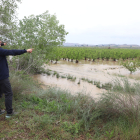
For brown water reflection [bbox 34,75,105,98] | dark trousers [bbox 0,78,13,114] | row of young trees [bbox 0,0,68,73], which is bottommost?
brown water reflection [bbox 34,75,105,98]

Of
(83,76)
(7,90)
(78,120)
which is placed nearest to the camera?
(7,90)

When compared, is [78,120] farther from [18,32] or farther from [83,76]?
[83,76]

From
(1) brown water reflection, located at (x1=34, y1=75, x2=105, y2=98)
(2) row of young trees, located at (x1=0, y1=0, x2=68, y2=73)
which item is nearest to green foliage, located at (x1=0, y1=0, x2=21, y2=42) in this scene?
(2) row of young trees, located at (x1=0, y1=0, x2=68, y2=73)

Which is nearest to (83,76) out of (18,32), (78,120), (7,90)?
(18,32)

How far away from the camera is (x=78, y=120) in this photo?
3451 mm

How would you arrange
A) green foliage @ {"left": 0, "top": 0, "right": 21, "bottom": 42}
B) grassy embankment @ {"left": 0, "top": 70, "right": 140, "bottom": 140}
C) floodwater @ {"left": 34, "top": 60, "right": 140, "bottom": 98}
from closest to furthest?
1. grassy embankment @ {"left": 0, "top": 70, "right": 140, "bottom": 140}
2. green foliage @ {"left": 0, "top": 0, "right": 21, "bottom": 42}
3. floodwater @ {"left": 34, "top": 60, "right": 140, "bottom": 98}

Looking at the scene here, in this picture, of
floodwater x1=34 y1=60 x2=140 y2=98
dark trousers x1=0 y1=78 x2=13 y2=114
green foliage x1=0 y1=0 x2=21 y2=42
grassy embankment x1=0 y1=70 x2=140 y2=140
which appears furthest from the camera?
floodwater x1=34 y1=60 x2=140 y2=98

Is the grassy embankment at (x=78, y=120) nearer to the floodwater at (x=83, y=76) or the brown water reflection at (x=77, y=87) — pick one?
the floodwater at (x=83, y=76)

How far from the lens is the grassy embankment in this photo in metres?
2.87

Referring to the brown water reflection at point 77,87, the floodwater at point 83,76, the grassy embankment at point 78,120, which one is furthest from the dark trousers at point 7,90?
the brown water reflection at point 77,87

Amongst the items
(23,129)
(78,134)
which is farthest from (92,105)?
(23,129)

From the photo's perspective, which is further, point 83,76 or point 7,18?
point 83,76

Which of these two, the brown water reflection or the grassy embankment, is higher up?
the grassy embankment

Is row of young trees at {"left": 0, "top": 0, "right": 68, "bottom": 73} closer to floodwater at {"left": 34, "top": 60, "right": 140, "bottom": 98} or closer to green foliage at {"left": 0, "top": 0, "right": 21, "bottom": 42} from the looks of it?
green foliage at {"left": 0, "top": 0, "right": 21, "bottom": 42}
